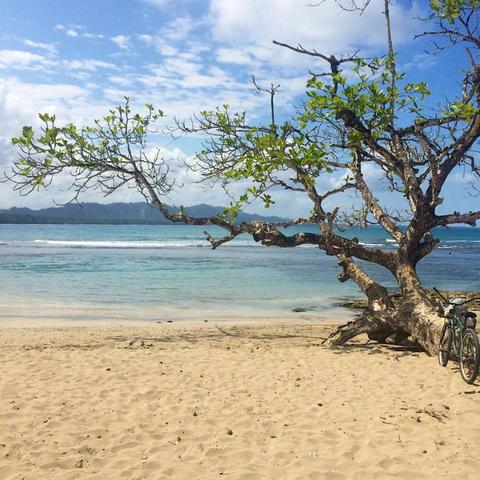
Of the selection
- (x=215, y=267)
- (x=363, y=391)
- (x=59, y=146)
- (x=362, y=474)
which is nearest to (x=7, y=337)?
(x=59, y=146)

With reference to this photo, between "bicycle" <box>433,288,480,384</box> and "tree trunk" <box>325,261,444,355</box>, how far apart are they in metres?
1.04

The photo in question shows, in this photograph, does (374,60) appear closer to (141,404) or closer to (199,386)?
(199,386)

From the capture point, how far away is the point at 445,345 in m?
8.89

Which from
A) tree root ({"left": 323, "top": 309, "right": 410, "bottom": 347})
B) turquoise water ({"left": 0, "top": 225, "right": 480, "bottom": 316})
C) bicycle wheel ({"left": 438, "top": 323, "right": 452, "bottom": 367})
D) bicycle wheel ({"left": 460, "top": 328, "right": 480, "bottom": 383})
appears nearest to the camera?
bicycle wheel ({"left": 460, "top": 328, "right": 480, "bottom": 383})

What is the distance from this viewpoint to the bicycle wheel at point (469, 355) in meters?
7.61

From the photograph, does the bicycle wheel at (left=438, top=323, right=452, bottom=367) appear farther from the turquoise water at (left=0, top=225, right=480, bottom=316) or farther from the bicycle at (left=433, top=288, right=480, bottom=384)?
the turquoise water at (left=0, top=225, right=480, bottom=316)

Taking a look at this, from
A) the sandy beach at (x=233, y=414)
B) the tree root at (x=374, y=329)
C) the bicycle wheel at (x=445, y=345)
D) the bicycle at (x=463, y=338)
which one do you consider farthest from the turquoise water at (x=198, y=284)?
the bicycle at (x=463, y=338)

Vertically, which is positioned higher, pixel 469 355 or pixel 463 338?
pixel 463 338

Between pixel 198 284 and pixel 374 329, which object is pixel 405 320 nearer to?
pixel 374 329

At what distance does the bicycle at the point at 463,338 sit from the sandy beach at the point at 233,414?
0.31m

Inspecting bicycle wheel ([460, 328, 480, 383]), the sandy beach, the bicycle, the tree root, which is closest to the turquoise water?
the tree root

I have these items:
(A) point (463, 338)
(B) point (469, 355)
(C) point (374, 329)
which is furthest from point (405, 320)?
(B) point (469, 355)

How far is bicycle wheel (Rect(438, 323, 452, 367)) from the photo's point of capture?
8672 mm

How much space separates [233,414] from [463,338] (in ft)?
13.0
